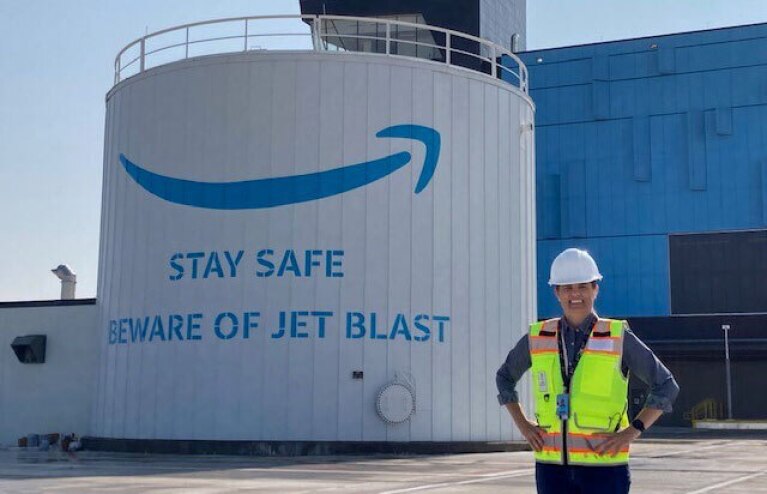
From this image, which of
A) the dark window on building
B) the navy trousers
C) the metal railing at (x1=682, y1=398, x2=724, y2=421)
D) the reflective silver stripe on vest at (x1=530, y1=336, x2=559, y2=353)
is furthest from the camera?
the dark window on building

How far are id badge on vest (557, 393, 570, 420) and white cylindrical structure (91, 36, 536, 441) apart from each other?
15979 millimetres

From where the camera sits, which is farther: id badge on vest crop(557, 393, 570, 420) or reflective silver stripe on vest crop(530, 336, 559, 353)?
reflective silver stripe on vest crop(530, 336, 559, 353)

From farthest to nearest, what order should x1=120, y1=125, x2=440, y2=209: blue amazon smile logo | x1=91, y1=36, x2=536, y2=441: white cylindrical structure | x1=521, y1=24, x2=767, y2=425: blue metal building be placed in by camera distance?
x1=521, y1=24, x2=767, y2=425: blue metal building < x1=120, y1=125, x2=440, y2=209: blue amazon smile logo < x1=91, y1=36, x2=536, y2=441: white cylindrical structure

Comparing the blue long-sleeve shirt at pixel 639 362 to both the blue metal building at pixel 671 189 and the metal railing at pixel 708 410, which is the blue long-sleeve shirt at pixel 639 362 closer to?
the blue metal building at pixel 671 189

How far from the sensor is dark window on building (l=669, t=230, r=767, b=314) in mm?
48656

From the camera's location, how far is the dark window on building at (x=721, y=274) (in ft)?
160

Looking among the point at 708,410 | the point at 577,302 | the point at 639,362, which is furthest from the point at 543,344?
the point at 708,410

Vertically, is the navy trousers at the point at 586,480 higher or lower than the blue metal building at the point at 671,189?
lower

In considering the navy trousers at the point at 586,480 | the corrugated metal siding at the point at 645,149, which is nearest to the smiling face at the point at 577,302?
the navy trousers at the point at 586,480

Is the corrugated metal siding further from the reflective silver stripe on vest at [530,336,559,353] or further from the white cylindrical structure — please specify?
the reflective silver stripe on vest at [530,336,559,353]

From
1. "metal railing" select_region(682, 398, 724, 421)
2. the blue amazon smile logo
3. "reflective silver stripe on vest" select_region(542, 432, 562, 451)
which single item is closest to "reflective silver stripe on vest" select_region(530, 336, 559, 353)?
"reflective silver stripe on vest" select_region(542, 432, 562, 451)

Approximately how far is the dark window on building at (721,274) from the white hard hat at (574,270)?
45.0 metres

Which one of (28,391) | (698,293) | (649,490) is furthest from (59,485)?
(698,293)

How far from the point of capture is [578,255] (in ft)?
19.6
